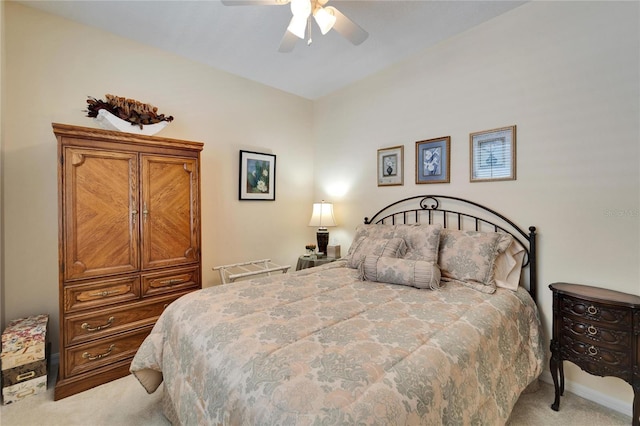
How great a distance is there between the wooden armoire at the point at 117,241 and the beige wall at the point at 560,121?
233 cm

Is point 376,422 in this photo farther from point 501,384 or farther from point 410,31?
point 410,31

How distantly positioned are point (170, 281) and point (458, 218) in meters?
2.60

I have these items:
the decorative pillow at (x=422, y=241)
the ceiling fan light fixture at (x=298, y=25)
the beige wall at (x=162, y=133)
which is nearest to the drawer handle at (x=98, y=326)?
the beige wall at (x=162, y=133)

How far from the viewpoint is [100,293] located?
6.71 feet

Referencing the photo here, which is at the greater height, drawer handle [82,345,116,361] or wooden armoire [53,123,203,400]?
wooden armoire [53,123,203,400]

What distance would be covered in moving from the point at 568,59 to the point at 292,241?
3.20m

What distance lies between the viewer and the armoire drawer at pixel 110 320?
1.94 meters

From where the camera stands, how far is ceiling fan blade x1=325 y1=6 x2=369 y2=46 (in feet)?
5.73

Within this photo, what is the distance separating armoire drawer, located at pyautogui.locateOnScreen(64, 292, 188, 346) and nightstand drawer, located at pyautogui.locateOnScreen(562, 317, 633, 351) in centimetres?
286

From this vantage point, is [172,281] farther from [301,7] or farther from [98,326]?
[301,7]

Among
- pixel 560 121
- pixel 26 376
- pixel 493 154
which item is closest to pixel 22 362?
pixel 26 376

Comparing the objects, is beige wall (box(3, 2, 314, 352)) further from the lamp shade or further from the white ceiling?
the lamp shade

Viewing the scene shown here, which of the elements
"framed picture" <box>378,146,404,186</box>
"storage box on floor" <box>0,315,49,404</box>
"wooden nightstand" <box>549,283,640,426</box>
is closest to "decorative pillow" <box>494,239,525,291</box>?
"wooden nightstand" <box>549,283,640,426</box>

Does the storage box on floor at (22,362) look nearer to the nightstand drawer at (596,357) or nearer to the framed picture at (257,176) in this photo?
the framed picture at (257,176)
